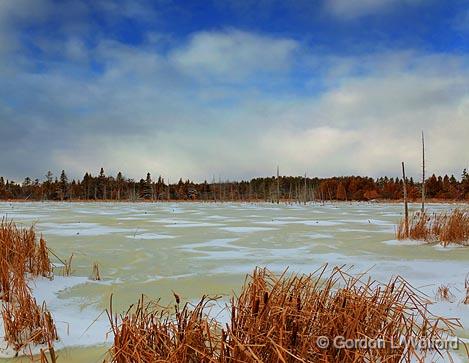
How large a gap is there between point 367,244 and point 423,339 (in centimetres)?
733

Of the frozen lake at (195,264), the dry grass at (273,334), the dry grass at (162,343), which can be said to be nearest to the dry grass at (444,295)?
the frozen lake at (195,264)

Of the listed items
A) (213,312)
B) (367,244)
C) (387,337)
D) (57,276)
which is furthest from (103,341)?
(367,244)

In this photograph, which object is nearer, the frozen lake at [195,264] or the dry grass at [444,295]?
the frozen lake at [195,264]

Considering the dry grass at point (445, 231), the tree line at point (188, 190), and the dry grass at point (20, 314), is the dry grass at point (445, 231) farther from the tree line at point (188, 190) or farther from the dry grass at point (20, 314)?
the tree line at point (188, 190)

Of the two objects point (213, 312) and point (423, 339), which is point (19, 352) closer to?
point (213, 312)

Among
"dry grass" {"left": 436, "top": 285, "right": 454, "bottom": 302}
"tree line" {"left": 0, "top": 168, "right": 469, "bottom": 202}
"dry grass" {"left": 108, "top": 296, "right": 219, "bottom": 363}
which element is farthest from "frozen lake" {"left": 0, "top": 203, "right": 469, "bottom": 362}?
"tree line" {"left": 0, "top": 168, "right": 469, "bottom": 202}

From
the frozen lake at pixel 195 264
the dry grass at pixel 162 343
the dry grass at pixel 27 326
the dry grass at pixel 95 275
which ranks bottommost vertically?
the frozen lake at pixel 195 264

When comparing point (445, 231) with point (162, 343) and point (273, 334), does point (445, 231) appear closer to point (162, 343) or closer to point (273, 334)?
point (273, 334)

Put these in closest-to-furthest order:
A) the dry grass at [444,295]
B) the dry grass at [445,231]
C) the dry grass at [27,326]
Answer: the dry grass at [27,326], the dry grass at [444,295], the dry grass at [445,231]

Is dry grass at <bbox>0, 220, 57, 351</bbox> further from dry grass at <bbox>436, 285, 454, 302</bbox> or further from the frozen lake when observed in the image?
dry grass at <bbox>436, 285, 454, 302</bbox>

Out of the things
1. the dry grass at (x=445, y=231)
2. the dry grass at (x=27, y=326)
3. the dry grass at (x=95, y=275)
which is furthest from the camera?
the dry grass at (x=445, y=231)

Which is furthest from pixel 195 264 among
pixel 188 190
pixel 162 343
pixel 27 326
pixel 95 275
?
pixel 188 190

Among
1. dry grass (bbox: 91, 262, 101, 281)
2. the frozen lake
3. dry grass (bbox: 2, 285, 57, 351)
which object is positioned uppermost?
dry grass (bbox: 2, 285, 57, 351)

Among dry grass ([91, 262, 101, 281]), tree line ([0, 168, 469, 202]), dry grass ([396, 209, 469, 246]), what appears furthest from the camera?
tree line ([0, 168, 469, 202])
